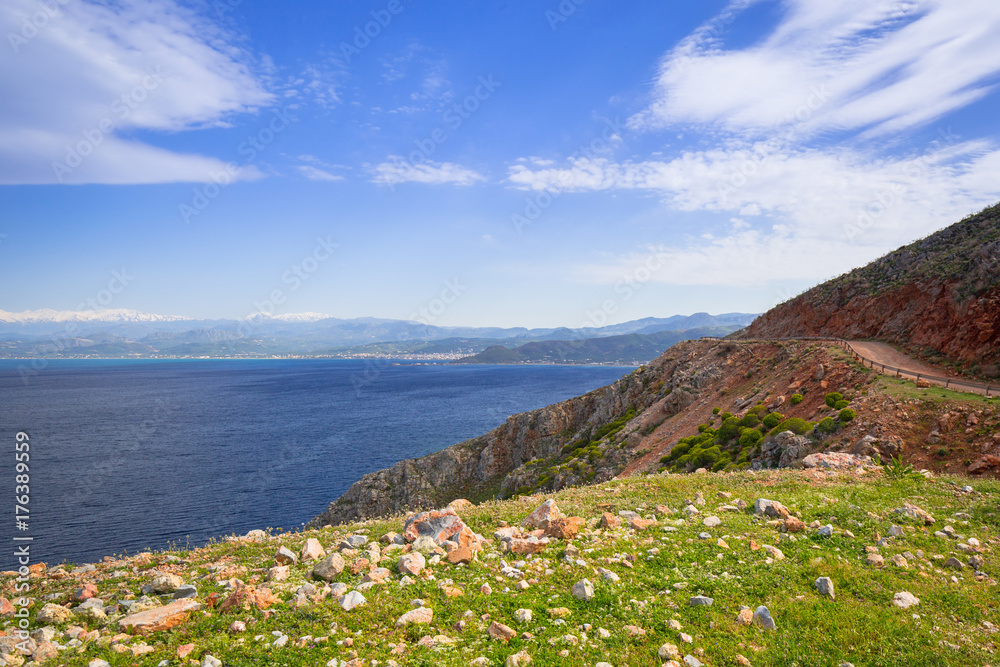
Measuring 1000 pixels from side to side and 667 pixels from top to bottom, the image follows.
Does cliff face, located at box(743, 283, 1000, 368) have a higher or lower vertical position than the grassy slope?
higher

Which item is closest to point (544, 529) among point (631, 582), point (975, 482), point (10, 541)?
point (631, 582)

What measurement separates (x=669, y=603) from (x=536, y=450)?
74127 millimetres

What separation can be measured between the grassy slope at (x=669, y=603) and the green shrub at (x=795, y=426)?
16665 millimetres

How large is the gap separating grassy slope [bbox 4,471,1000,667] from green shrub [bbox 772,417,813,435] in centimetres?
1666

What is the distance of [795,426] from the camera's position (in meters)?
32.4

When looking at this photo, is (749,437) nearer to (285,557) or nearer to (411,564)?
(411,564)

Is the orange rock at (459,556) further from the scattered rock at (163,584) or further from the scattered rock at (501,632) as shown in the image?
the scattered rock at (163,584)

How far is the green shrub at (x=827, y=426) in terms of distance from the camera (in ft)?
96.7

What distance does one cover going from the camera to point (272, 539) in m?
16.4

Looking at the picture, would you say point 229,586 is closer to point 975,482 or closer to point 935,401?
point 975,482

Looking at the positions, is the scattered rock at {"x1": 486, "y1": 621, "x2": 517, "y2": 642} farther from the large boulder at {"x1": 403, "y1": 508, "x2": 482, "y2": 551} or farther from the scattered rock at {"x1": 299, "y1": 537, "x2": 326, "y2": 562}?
the scattered rock at {"x1": 299, "y1": 537, "x2": 326, "y2": 562}

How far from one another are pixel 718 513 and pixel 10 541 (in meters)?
90.7

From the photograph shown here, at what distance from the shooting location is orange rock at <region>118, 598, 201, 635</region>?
9.16 meters

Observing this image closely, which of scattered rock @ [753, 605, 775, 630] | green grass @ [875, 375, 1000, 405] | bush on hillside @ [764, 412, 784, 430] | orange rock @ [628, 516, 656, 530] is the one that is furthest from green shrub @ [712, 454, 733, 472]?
scattered rock @ [753, 605, 775, 630]
